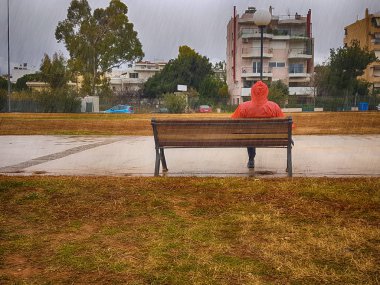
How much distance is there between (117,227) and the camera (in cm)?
402

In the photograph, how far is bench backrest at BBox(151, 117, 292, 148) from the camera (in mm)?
6520

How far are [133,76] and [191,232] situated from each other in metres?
105

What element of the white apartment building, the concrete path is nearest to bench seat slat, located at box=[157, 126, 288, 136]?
the concrete path

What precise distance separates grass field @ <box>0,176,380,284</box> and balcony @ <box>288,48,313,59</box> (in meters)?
63.2

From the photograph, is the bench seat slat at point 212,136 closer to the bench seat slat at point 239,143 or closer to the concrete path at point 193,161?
the bench seat slat at point 239,143

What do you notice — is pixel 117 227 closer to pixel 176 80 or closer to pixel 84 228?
pixel 84 228

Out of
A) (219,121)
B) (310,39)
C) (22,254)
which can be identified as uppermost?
(310,39)

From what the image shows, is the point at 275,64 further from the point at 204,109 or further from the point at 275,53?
the point at 204,109

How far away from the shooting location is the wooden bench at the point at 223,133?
652cm

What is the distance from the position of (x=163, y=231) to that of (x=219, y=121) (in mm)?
2900

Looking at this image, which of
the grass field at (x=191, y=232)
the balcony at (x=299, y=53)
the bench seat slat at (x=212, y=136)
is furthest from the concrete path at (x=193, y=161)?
the balcony at (x=299, y=53)

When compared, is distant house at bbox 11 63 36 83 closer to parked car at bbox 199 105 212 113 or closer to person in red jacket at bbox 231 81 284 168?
parked car at bbox 199 105 212 113

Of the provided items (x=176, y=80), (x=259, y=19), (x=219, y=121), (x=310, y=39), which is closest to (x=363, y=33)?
(x=310, y=39)

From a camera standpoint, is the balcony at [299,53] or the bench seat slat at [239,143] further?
the balcony at [299,53]
